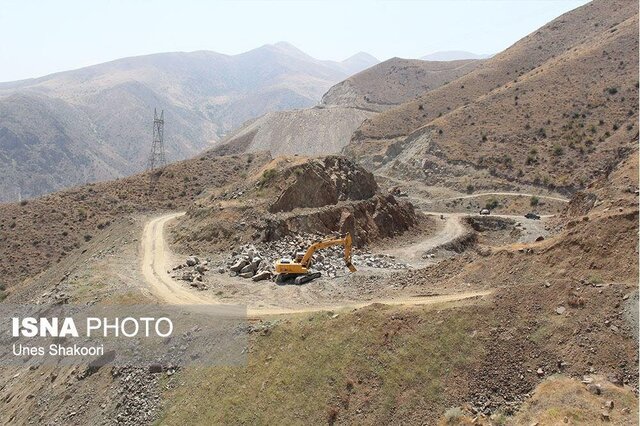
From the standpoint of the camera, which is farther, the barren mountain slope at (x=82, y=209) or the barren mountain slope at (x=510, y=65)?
the barren mountain slope at (x=510, y=65)

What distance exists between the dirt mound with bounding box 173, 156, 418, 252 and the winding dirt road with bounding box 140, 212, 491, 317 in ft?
6.50

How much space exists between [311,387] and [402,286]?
9409 mm

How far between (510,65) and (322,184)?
225 feet

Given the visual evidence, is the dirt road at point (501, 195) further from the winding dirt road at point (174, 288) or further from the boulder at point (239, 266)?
the boulder at point (239, 266)

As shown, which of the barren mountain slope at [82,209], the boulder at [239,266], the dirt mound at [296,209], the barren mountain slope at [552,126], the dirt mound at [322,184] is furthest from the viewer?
the barren mountain slope at [552,126]

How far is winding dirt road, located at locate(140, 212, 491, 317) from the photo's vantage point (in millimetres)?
21845

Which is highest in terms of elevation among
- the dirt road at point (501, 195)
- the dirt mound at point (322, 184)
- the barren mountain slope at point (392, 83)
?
the barren mountain slope at point (392, 83)

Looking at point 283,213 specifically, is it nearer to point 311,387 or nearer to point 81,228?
point 311,387

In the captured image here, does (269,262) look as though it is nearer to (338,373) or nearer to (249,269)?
(249,269)

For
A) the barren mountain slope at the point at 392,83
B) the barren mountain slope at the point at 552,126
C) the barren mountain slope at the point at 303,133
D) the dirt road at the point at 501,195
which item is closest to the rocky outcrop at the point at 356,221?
the dirt road at the point at 501,195

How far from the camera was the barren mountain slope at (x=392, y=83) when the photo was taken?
126m

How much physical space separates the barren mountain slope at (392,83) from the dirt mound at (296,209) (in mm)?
77370

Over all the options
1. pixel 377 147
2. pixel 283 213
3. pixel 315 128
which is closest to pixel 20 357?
pixel 283 213

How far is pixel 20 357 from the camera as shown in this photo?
25.8m
